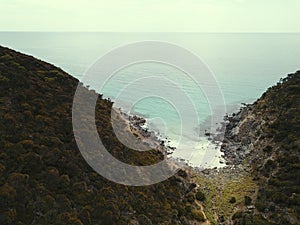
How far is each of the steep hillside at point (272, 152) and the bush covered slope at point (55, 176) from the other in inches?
230

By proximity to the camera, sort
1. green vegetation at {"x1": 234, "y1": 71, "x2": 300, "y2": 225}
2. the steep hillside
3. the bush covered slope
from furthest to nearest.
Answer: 1. the steep hillside
2. green vegetation at {"x1": 234, "y1": 71, "x2": 300, "y2": 225}
3. the bush covered slope

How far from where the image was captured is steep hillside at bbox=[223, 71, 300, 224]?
25344mm

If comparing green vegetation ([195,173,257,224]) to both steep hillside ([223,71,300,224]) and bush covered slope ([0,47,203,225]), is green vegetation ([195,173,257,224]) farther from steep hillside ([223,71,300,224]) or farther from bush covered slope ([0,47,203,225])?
bush covered slope ([0,47,203,225])

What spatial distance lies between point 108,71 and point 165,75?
2473cm

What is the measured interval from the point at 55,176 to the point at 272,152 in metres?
23.2

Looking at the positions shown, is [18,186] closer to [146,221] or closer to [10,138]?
[10,138]

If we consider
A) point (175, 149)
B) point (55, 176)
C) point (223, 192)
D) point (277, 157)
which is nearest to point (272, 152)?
point (277, 157)

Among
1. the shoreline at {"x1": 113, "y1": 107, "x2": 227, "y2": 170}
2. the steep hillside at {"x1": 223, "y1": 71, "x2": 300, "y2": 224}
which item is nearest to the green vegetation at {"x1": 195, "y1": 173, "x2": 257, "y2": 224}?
the steep hillside at {"x1": 223, "y1": 71, "x2": 300, "y2": 224}

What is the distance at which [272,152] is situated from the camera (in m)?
34.5

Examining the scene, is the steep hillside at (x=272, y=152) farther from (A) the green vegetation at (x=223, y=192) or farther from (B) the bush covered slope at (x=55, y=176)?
(B) the bush covered slope at (x=55, y=176)

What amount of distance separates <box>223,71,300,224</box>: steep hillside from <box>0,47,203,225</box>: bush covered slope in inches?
230

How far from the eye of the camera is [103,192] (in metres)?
22.8

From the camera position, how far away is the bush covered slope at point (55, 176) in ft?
63.5

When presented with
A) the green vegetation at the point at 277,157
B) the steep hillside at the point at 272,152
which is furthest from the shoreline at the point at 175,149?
the green vegetation at the point at 277,157
